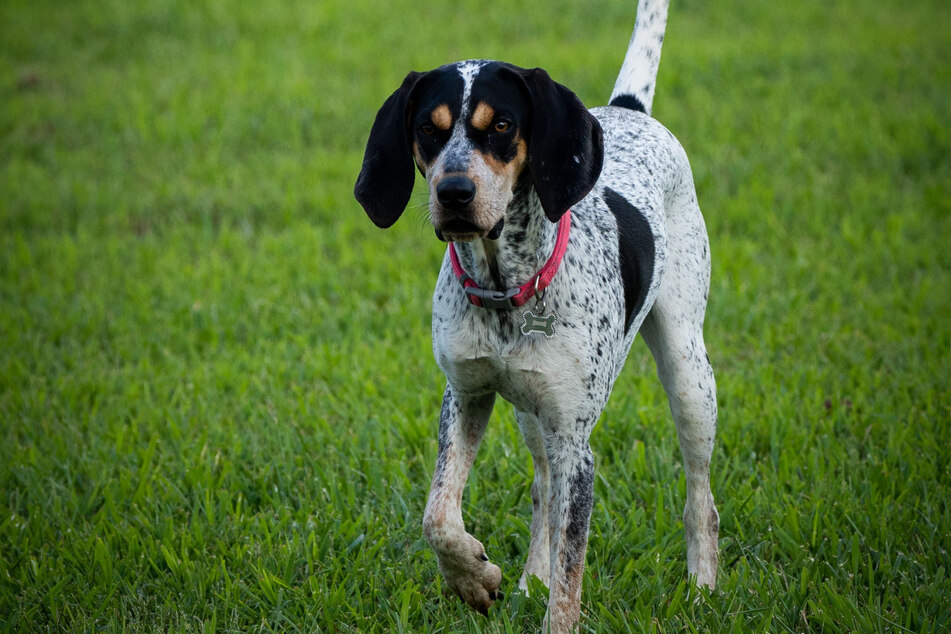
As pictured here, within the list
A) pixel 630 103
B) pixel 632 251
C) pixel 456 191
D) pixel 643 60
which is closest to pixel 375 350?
pixel 630 103

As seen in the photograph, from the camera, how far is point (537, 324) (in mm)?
3510

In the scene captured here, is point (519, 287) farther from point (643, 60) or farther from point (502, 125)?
point (643, 60)

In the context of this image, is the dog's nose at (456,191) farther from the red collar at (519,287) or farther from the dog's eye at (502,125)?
the red collar at (519,287)

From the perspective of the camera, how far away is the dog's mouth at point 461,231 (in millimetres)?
3229

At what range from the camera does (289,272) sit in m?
7.70

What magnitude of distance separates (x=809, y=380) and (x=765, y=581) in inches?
82.8

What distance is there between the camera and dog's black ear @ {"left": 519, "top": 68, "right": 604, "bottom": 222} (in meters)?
3.33

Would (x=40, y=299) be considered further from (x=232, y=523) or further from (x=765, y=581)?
(x=765, y=581)

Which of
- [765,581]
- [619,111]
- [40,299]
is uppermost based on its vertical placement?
[619,111]

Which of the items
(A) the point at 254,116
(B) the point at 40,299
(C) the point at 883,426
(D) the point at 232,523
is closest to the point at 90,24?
(A) the point at 254,116

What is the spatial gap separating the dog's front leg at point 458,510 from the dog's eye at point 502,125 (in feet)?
3.28

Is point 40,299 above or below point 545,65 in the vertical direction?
below

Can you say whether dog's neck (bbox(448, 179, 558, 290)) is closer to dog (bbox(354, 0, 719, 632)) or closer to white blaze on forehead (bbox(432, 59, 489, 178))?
dog (bbox(354, 0, 719, 632))

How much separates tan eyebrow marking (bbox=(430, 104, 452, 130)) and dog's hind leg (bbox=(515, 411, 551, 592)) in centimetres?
131
